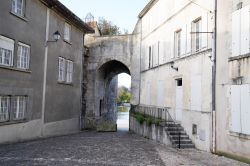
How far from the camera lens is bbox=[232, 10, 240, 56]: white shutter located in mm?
11641

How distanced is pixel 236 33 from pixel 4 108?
10.1m

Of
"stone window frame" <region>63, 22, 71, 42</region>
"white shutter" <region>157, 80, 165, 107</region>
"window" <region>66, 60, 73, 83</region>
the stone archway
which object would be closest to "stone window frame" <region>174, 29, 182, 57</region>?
"white shutter" <region>157, 80, 165, 107</region>

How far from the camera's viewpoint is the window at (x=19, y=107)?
50.4 ft

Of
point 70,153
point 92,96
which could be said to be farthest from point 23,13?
point 92,96

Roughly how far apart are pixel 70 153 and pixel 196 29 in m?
8.48

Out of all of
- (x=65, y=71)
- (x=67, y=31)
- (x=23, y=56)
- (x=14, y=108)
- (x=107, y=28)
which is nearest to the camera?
(x=14, y=108)

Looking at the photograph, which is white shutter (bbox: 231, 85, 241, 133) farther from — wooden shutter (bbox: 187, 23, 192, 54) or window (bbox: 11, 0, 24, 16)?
window (bbox: 11, 0, 24, 16)

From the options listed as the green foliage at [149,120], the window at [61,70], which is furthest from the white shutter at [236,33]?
the window at [61,70]

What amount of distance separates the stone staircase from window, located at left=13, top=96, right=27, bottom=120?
7.08 metres

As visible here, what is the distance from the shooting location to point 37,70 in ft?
57.2

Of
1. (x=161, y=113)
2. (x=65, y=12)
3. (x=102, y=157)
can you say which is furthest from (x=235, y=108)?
(x=65, y=12)

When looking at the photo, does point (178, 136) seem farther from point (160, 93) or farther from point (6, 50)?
point (6, 50)

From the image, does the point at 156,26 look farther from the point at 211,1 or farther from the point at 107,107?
the point at 107,107

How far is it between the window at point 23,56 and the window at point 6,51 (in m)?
0.67
